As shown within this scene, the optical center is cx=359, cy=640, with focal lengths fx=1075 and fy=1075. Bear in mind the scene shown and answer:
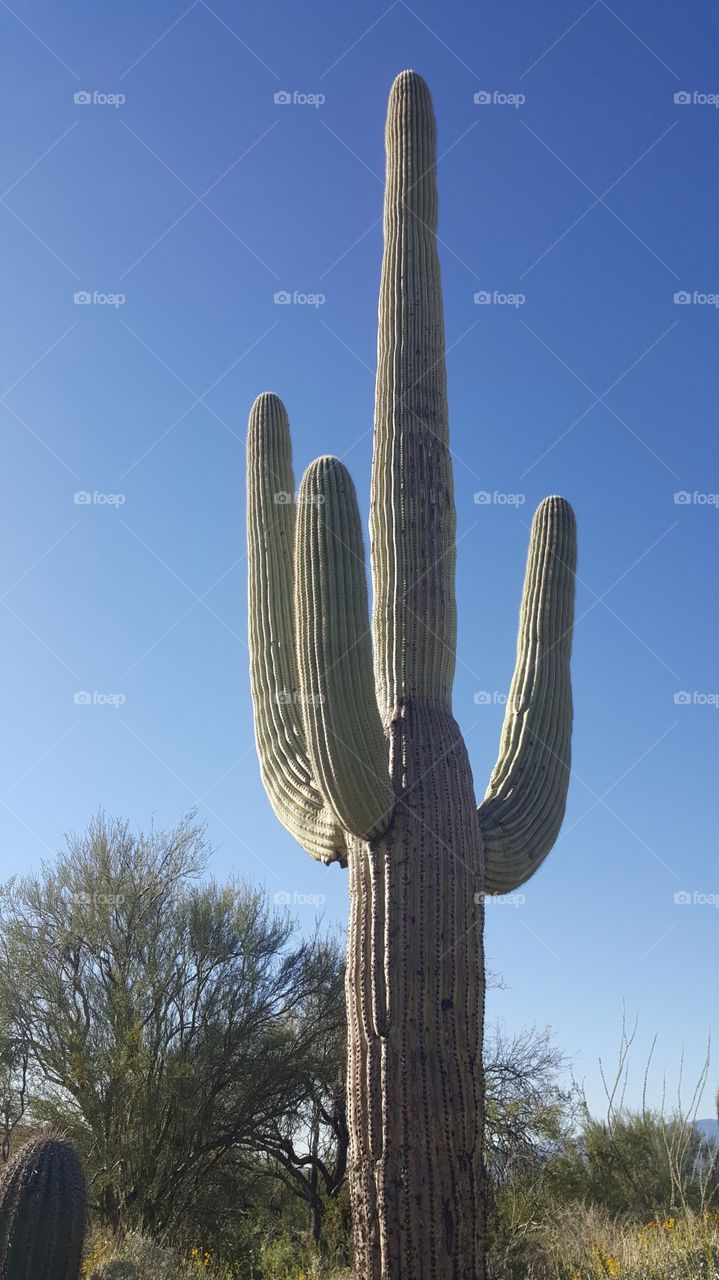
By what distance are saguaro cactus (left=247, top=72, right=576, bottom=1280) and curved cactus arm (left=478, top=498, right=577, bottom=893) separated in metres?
0.01

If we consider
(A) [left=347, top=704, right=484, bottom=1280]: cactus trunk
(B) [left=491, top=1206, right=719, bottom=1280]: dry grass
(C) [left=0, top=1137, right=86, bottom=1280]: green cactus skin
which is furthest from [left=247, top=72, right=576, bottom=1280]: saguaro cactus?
(C) [left=0, top=1137, right=86, bottom=1280]: green cactus skin

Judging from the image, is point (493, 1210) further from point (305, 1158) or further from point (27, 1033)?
point (27, 1033)

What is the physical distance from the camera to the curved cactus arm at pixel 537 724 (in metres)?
5.56

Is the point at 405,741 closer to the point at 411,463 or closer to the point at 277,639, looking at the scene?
the point at 277,639

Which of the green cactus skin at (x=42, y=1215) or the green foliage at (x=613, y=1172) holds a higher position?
the green cactus skin at (x=42, y=1215)

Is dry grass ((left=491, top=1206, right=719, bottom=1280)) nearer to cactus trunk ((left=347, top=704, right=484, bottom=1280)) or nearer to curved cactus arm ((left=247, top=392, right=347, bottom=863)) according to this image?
cactus trunk ((left=347, top=704, right=484, bottom=1280))

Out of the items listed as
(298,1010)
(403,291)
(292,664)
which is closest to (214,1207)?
(298,1010)

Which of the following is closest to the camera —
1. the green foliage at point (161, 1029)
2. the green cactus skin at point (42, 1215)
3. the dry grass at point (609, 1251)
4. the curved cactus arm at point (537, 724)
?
the dry grass at point (609, 1251)

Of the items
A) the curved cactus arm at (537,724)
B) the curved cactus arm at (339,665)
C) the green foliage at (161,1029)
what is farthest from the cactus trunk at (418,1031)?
the green foliage at (161,1029)

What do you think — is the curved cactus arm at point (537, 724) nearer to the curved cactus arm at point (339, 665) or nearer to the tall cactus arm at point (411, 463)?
the tall cactus arm at point (411, 463)

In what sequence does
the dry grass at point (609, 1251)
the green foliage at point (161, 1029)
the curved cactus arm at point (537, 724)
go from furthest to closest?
the green foliage at point (161, 1029)
the curved cactus arm at point (537, 724)
the dry grass at point (609, 1251)

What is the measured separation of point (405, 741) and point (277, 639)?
1090mm

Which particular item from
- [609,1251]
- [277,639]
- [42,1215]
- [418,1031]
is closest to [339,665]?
[277,639]

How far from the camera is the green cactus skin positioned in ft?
17.8
